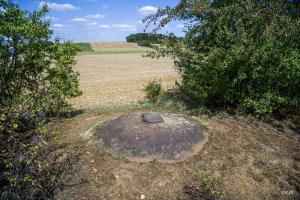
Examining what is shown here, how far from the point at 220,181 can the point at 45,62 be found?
5.05m

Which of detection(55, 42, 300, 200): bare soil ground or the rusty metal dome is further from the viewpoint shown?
the rusty metal dome

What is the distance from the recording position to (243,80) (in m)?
8.24

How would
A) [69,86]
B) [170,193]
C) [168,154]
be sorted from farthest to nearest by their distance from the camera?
[69,86]
[168,154]
[170,193]

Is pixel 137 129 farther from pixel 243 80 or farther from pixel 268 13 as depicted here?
pixel 268 13

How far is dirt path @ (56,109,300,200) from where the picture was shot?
479 cm

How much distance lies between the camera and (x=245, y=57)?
25.6 ft

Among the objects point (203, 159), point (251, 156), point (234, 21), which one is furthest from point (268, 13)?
point (203, 159)

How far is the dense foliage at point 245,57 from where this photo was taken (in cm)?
782

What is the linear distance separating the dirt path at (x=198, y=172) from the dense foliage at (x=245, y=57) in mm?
1769

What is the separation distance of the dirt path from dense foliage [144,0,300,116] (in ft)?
5.80

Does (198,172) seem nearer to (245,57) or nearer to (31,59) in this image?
(245,57)

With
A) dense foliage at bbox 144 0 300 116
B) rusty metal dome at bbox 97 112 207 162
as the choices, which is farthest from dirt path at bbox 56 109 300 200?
dense foliage at bbox 144 0 300 116

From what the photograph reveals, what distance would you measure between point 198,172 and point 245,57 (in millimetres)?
3725

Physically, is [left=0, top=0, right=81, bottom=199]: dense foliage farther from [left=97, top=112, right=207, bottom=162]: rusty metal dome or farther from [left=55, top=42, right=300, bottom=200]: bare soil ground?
[left=97, top=112, right=207, bottom=162]: rusty metal dome
